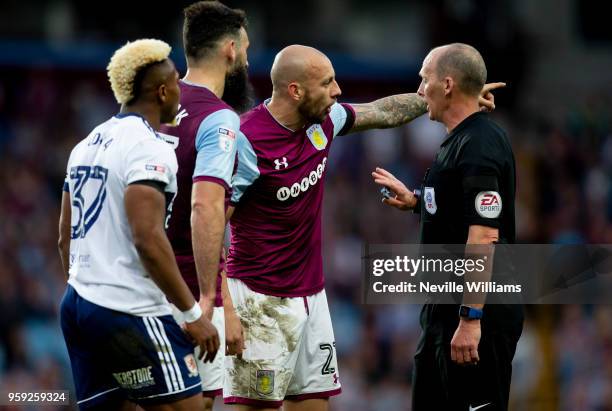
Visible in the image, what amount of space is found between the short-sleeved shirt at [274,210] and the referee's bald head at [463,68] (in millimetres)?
968

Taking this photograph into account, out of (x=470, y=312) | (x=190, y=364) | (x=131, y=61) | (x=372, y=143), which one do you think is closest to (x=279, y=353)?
(x=470, y=312)

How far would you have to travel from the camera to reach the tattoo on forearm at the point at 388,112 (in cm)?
709

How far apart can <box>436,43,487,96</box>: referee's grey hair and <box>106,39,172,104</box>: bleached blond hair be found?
5.74ft

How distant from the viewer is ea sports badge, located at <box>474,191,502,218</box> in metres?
5.84

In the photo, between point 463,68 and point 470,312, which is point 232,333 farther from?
point 463,68

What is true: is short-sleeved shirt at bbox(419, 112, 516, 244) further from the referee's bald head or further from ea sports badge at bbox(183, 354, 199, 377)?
ea sports badge at bbox(183, 354, 199, 377)

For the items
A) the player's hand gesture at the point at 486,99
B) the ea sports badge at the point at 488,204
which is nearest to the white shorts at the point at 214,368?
the ea sports badge at the point at 488,204

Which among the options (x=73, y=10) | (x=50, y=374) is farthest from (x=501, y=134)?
(x=73, y=10)

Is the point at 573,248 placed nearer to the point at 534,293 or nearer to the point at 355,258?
the point at 534,293

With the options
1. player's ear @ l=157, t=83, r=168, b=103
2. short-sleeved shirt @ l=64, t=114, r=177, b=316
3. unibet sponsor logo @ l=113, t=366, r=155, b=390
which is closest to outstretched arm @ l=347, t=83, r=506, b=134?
player's ear @ l=157, t=83, r=168, b=103

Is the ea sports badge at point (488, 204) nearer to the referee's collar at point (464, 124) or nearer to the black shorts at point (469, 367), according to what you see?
the referee's collar at point (464, 124)

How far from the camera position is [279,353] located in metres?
6.40

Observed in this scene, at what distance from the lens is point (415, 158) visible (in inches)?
636

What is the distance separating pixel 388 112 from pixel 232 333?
6.57 ft
